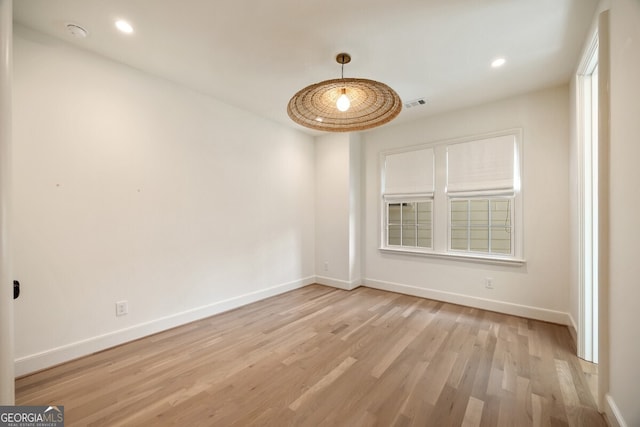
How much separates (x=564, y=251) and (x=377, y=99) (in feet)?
8.99

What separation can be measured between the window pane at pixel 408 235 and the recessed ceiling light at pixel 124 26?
3.96 meters

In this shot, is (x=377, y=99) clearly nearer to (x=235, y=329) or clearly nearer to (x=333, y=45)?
(x=333, y=45)

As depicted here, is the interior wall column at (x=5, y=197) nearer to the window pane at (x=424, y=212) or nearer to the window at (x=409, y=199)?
the window at (x=409, y=199)

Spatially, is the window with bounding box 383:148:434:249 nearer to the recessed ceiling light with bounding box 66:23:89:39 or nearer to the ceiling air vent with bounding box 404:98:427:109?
the ceiling air vent with bounding box 404:98:427:109

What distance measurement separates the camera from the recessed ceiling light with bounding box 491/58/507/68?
8.02 ft

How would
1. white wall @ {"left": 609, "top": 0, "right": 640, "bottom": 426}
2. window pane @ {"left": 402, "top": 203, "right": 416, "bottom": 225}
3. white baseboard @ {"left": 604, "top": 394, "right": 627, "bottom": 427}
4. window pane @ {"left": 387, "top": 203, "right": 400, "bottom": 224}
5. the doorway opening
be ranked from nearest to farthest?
white wall @ {"left": 609, "top": 0, "right": 640, "bottom": 426} → white baseboard @ {"left": 604, "top": 394, "right": 627, "bottom": 427} → the doorway opening → window pane @ {"left": 402, "top": 203, "right": 416, "bottom": 225} → window pane @ {"left": 387, "top": 203, "right": 400, "bottom": 224}

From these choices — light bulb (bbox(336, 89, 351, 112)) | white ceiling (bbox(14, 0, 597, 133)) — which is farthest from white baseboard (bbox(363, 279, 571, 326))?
light bulb (bbox(336, 89, 351, 112))

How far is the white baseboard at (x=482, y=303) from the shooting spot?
9.58ft

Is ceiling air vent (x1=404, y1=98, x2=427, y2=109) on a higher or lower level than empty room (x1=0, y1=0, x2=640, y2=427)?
higher

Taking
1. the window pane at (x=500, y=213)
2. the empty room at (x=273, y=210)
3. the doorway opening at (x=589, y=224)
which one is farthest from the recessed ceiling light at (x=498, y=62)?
the window pane at (x=500, y=213)

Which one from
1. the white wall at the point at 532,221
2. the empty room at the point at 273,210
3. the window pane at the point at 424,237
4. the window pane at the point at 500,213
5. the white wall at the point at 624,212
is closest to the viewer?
the white wall at the point at 624,212

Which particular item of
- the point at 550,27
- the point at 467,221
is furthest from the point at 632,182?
the point at 467,221

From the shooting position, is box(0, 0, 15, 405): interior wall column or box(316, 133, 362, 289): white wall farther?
box(316, 133, 362, 289): white wall

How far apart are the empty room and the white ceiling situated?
0.07ft
